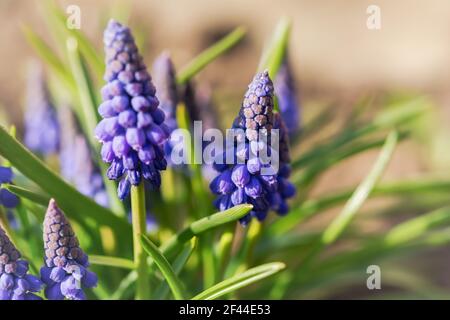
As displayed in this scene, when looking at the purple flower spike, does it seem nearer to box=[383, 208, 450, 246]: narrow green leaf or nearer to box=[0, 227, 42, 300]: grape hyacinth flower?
box=[0, 227, 42, 300]: grape hyacinth flower

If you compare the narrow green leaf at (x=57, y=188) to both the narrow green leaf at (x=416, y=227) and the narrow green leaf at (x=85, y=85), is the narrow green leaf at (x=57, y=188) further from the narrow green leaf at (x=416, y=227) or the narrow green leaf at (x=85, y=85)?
the narrow green leaf at (x=416, y=227)

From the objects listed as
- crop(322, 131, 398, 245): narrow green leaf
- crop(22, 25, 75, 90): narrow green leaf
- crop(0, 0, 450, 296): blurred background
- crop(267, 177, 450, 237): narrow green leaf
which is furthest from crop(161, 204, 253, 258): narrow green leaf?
crop(0, 0, 450, 296): blurred background

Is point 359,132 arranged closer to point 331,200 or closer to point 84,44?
point 331,200

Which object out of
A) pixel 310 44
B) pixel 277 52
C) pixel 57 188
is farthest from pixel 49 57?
pixel 310 44

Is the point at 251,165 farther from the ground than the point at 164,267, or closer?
farther from the ground

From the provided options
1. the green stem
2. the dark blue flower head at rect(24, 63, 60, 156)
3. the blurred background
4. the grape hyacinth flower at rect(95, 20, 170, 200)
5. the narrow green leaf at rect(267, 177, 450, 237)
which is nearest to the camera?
the grape hyacinth flower at rect(95, 20, 170, 200)

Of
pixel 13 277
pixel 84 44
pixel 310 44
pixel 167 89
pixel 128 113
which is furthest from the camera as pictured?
pixel 310 44
